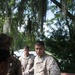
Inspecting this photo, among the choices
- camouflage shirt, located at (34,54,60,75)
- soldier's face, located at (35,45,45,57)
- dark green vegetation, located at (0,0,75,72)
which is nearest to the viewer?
camouflage shirt, located at (34,54,60,75)

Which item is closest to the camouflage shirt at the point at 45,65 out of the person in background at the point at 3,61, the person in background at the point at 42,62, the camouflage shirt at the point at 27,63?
the person in background at the point at 42,62

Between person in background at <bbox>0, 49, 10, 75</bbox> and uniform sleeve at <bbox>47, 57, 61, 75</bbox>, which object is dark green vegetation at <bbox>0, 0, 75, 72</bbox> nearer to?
uniform sleeve at <bbox>47, 57, 61, 75</bbox>

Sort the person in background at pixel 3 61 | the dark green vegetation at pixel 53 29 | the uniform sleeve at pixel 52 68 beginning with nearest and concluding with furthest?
the person in background at pixel 3 61 → the uniform sleeve at pixel 52 68 → the dark green vegetation at pixel 53 29

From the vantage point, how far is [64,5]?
11.4m

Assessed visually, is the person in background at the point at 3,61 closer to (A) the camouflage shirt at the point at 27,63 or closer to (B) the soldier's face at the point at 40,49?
(B) the soldier's face at the point at 40,49

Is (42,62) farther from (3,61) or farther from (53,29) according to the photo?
(53,29)

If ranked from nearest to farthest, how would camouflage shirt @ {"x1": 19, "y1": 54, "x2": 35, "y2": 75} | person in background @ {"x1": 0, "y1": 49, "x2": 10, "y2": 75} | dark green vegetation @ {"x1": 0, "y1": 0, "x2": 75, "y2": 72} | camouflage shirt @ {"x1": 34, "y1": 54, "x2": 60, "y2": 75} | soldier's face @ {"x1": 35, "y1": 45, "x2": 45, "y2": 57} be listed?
person in background @ {"x1": 0, "y1": 49, "x2": 10, "y2": 75}, camouflage shirt @ {"x1": 34, "y1": 54, "x2": 60, "y2": 75}, soldier's face @ {"x1": 35, "y1": 45, "x2": 45, "y2": 57}, camouflage shirt @ {"x1": 19, "y1": 54, "x2": 35, "y2": 75}, dark green vegetation @ {"x1": 0, "y1": 0, "x2": 75, "y2": 72}

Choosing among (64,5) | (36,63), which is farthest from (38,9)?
(36,63)

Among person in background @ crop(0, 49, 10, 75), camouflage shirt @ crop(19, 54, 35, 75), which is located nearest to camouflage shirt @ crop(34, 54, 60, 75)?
camouflage shirt @ crop(19, 54, 35, 75)

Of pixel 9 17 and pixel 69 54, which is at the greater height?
pixel 9 17

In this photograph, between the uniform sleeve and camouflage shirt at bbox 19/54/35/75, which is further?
camouflage shirt at bbox 19/54/35/75

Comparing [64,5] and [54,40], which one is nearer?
[64,5]

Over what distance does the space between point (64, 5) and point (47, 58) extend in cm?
692

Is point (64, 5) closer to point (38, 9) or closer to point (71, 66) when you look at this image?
point (38, 9)
